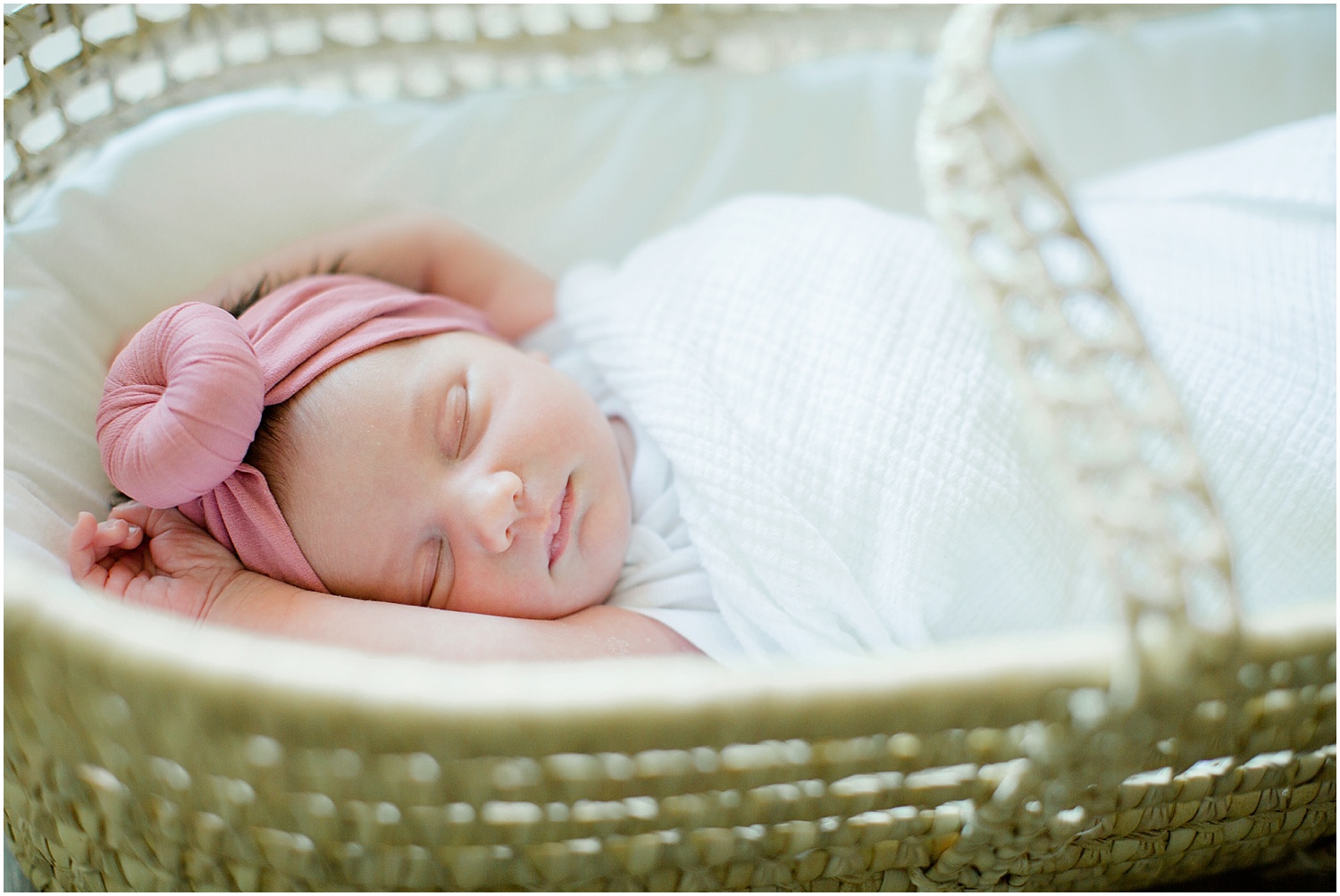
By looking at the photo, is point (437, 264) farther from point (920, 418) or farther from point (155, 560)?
point (920, 418)

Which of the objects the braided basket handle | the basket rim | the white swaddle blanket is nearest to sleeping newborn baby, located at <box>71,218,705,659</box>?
the white swaddle blanket

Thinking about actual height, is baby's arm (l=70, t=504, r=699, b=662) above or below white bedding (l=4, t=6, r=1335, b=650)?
below

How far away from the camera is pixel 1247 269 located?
845 mm

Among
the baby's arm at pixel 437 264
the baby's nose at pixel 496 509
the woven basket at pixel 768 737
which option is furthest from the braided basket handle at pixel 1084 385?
the baby's arm at pixel 437 264

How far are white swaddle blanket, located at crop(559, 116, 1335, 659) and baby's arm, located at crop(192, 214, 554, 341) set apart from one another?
0.20 meters

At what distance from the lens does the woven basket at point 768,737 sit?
43 centimetres

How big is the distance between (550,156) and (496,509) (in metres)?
0.62

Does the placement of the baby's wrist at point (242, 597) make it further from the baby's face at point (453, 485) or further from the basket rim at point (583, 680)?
the basket rim at point (583, 680)

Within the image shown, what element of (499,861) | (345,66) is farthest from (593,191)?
(499,861)

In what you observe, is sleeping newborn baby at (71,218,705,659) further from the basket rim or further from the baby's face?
the basket rim

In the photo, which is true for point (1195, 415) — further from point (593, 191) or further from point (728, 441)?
point (593, 191)

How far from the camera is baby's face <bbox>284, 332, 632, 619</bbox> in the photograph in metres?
0.74

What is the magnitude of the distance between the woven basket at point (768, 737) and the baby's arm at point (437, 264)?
0.57m

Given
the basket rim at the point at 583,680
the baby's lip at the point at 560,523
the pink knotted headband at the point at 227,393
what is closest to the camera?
the basket rim at the point at 583,680
